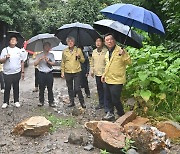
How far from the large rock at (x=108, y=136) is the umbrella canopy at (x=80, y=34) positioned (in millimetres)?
3018

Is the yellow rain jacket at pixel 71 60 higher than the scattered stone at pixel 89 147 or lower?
higher

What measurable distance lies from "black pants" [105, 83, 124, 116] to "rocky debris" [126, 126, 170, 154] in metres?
1.46

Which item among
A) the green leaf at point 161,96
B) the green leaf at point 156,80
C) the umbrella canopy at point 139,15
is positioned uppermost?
the umbrella canopy at point 139,15

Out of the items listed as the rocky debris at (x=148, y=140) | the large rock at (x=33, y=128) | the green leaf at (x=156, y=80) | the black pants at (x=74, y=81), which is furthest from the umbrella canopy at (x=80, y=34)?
the rocky debris at (x=148, y=140)

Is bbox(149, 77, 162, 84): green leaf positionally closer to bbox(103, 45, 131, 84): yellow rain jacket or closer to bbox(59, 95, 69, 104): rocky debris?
bbox(103, 45, 131, 84): yellow rain jacket

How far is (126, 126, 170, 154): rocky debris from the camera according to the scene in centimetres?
525

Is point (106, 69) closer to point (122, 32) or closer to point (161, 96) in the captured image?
point (122, 32)

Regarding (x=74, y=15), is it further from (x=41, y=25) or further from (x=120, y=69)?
(x=120, y=69)

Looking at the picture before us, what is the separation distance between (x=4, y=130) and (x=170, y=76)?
3446 millimetres

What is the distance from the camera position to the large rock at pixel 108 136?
5480 millimetres

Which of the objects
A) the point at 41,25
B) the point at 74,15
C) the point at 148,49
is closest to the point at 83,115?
the point at 148,49

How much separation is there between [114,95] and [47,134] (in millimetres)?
1483

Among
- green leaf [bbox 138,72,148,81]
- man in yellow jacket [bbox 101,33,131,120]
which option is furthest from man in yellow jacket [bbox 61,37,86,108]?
green leaf [bbox 138,72,148,81]

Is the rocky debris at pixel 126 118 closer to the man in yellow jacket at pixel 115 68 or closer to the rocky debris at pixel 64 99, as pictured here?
the man in yellow jacket at pixel 115 68
